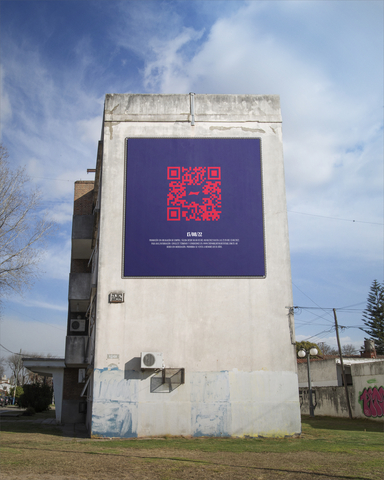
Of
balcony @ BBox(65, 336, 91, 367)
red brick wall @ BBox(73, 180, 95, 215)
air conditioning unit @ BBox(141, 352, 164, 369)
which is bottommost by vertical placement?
air conditioning unit @ BBox(141, 352, 164, 369)

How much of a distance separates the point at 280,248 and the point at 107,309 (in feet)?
22.1

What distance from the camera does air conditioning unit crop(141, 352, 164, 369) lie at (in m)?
14.9

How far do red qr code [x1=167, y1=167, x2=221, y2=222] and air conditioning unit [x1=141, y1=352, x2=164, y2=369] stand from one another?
4998 mm

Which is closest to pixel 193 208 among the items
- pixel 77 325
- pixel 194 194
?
pixel 194 194

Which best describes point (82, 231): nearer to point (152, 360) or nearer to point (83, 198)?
point (83, 198)

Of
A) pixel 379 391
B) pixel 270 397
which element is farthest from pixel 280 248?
pixel 379 391

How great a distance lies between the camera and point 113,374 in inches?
600

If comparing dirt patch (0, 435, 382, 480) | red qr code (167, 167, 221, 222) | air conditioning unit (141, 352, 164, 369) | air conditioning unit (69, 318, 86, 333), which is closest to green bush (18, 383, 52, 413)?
air conditioning unit (69, 318, 86, 333)

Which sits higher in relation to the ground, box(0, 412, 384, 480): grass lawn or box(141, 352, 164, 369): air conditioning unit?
box(141, 352, 164, 369): air conditioning unit

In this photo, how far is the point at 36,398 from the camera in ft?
112

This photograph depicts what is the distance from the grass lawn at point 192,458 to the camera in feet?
28.6

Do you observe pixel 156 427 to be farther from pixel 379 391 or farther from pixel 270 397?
pixel 379 391

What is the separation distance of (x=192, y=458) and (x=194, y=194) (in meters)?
9.47

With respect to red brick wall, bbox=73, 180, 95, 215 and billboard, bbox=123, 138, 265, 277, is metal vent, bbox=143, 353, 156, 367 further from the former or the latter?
red brick wall, bbox=73, 180, 95, 215
